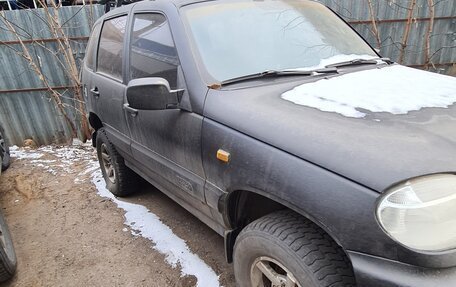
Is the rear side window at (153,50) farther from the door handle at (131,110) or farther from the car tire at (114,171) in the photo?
the car tire at (114,171)

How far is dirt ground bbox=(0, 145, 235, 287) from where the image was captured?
2.86 m

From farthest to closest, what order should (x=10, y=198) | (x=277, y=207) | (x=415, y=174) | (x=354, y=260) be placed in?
1. (x=10, y=198)
2. (x=277, y=207)
3. (x=354, y=260)
4. (x=415, y=174)

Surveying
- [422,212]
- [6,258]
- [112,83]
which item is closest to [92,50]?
[112,83]

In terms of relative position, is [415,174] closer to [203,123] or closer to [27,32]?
[203,123]

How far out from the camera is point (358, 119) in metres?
1.64

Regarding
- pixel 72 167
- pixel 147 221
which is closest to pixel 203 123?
pixel 147 221

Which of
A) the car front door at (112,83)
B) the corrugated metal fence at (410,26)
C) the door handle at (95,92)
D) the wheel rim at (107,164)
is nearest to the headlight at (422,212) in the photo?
the car front door at (112,83)

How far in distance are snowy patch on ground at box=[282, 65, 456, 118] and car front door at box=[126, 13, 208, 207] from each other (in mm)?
691

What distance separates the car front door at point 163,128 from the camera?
2.29 metres

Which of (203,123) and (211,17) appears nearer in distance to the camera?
(203,123)

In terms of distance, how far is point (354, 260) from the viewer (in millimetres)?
1403

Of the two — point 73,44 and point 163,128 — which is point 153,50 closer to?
point 163,128

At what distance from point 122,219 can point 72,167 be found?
1967 mm

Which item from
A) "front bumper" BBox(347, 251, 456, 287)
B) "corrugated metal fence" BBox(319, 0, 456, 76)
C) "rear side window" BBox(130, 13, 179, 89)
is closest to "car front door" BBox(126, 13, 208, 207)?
"rear side window" BBox(130, 13, 179, 89)
